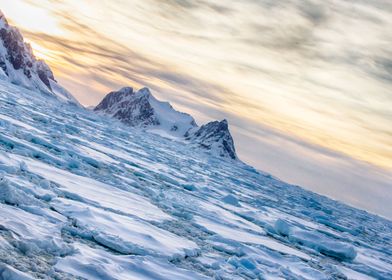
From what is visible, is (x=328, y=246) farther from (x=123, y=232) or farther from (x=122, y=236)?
(x=122, y=236)

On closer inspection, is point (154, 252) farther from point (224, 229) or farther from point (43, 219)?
point (224, 229)

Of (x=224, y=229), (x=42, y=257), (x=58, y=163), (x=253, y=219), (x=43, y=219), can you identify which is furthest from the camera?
(x=253, y=219)

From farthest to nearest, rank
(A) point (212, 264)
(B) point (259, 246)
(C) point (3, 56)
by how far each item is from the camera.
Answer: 1. (C) point (3, 56)
2. (B) point (259, 246)
3. (A) point (212, 264)

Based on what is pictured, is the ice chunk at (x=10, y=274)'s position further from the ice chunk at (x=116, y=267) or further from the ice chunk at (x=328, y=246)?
the ice chunk at (x=328, y=246)

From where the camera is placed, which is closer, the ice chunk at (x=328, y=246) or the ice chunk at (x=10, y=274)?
the ice chunk at (x=10, y=274)

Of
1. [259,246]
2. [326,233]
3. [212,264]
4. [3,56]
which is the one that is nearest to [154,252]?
[212,264]

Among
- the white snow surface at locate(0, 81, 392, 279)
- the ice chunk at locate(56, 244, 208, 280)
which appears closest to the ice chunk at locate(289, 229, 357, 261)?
the white snow surface at locate(0, 81, 392, 279)

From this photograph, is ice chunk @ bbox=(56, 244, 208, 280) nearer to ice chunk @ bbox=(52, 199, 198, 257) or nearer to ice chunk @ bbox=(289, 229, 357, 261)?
ice chunk @ bbox=(52, 199, 198, 257)

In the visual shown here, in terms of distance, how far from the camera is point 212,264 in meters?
8.07

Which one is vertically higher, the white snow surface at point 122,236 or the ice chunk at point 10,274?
the ice chunk at point 10,274

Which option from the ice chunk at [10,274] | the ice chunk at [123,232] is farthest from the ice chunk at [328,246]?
the ice chunk at [10,274]

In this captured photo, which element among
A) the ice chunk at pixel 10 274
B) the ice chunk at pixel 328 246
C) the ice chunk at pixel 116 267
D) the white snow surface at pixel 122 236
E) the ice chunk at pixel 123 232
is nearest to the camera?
the ice chunk at pixel 10 274

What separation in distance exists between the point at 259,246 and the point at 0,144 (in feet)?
29.3

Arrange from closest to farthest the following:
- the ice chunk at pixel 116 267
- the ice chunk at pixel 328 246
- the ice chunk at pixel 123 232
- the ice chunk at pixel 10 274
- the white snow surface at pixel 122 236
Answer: the ice chunk at pixel 10 274 < the ice chunk at pixel 116 267 < the white snow surface at pixel 122 236 < the ice chunk at pixel 123 232 < the ice chunk at pixel 328 246
